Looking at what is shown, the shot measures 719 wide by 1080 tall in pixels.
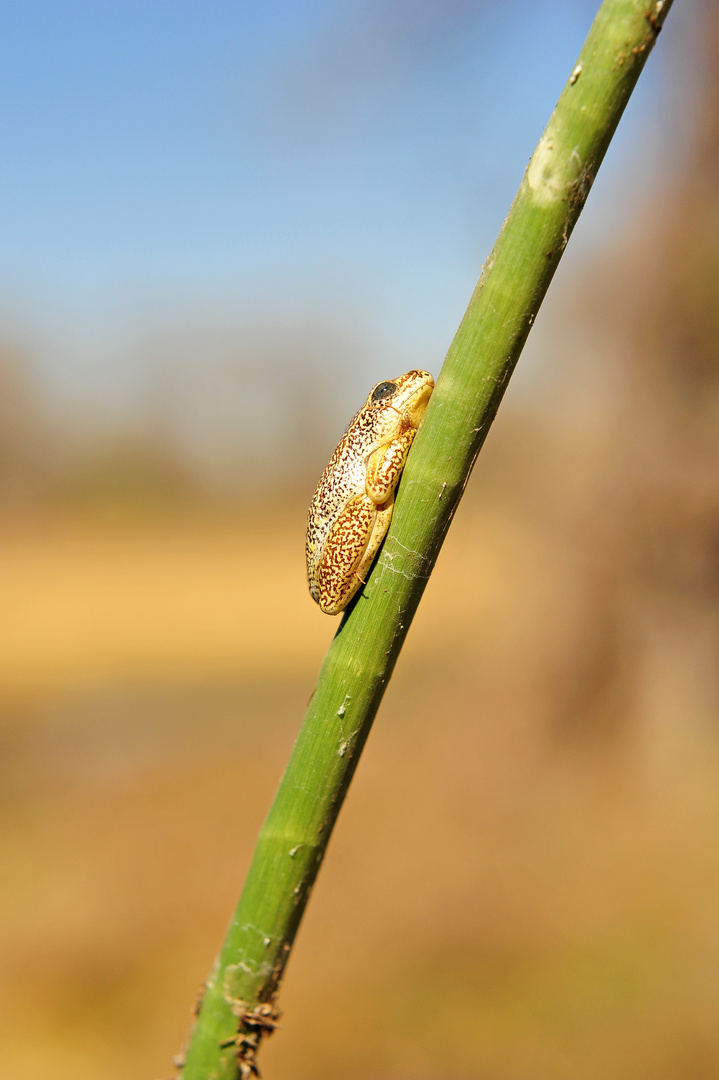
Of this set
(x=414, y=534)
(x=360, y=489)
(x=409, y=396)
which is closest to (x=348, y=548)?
(x=360, y=489)

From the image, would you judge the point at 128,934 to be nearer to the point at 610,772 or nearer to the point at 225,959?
the point at 610,772

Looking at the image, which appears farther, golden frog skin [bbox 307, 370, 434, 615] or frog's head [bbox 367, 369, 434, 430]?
frog's head [bbox 367, 369, 434, 430]

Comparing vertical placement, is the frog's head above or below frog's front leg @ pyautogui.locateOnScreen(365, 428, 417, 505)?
above

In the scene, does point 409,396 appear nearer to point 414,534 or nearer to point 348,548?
point 348,548

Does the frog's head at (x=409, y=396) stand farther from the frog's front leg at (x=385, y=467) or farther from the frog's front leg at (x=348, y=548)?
the frog's front leg at (x=348, y=548)

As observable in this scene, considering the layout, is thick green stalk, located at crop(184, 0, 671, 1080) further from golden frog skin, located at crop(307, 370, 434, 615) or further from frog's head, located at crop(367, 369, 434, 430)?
frog's head, located at crop(367, 369, 434, 430)

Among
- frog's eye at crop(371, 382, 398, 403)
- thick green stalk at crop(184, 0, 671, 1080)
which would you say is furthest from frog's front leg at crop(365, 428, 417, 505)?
thick green stalk at crop(184, 0, 671, 1080)

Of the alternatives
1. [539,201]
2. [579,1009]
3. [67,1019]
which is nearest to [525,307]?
[539,201]
